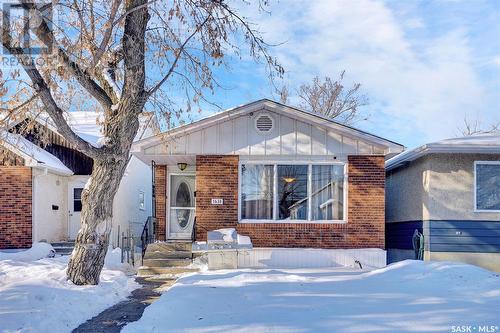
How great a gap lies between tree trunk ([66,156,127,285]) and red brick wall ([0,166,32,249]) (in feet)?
23.6

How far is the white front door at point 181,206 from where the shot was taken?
14.0 m

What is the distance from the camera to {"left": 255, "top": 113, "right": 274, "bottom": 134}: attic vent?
1230cm

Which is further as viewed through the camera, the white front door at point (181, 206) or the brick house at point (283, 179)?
the white front door at point (181, 206)

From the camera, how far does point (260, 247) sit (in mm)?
12211

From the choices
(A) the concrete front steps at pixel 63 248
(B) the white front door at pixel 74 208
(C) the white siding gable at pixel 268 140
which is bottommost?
(A) the concrete front steps at pixel 63 248

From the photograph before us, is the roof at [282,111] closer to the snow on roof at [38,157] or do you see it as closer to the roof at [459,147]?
the roof at [459,147]

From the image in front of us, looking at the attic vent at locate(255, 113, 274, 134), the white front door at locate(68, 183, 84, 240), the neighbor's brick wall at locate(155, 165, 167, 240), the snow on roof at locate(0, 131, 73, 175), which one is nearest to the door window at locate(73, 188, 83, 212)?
the white front door at locate(68, 183, 84, 240)

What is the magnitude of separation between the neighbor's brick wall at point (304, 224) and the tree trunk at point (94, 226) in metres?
3.97

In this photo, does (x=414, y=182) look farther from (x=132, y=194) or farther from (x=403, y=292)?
(x=132, y=194)

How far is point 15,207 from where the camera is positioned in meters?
14.5

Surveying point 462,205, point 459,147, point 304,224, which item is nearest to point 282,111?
point 304,224

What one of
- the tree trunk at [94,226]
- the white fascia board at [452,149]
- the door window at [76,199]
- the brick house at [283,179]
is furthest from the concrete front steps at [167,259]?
the white fascia board at [452,149]

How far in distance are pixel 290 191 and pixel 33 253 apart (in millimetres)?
8080

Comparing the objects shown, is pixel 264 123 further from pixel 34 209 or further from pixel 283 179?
pixel 34 209
